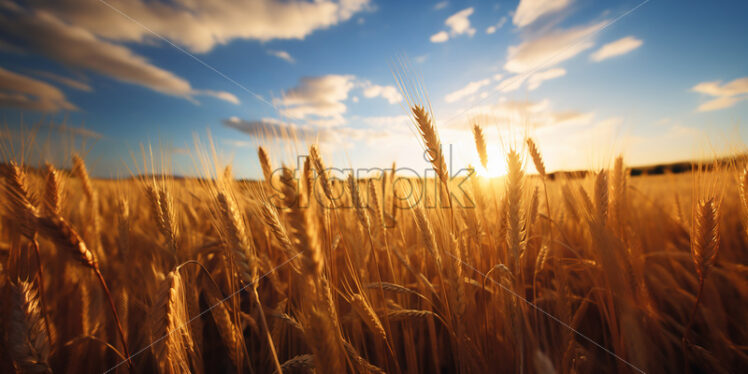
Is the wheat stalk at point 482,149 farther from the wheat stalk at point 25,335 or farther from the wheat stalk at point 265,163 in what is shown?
the wheat stalk at point 25,335

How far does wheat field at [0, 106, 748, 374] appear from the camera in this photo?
974 millimetres

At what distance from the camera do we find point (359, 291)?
1.28 metres

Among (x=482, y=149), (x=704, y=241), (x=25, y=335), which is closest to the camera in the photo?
(x=25, y=335)

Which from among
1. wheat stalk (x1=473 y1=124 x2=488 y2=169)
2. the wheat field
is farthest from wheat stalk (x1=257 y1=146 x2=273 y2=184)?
wheat stalk (x1=473 y1=124 x2=488 y2=169)

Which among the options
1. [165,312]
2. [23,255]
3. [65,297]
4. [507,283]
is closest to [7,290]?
[23,255]

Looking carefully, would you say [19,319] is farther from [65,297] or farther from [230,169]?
[230,169]

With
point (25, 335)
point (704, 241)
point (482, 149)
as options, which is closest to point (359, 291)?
point (25, 335)

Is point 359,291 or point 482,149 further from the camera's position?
point 482,149

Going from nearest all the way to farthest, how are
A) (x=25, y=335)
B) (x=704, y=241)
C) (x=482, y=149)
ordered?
(x=25, y=335)
(x=704, y=241)
(x=482, y=149)

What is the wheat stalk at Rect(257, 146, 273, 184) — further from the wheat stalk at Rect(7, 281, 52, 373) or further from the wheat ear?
the wheat ear

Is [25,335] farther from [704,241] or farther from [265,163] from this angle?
[704,241]

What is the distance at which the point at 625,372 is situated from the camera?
116 centimetres

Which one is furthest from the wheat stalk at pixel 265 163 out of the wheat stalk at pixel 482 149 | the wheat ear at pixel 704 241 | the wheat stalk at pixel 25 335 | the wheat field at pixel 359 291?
the wheat ear at pixel 704 241

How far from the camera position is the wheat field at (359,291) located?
974mm
